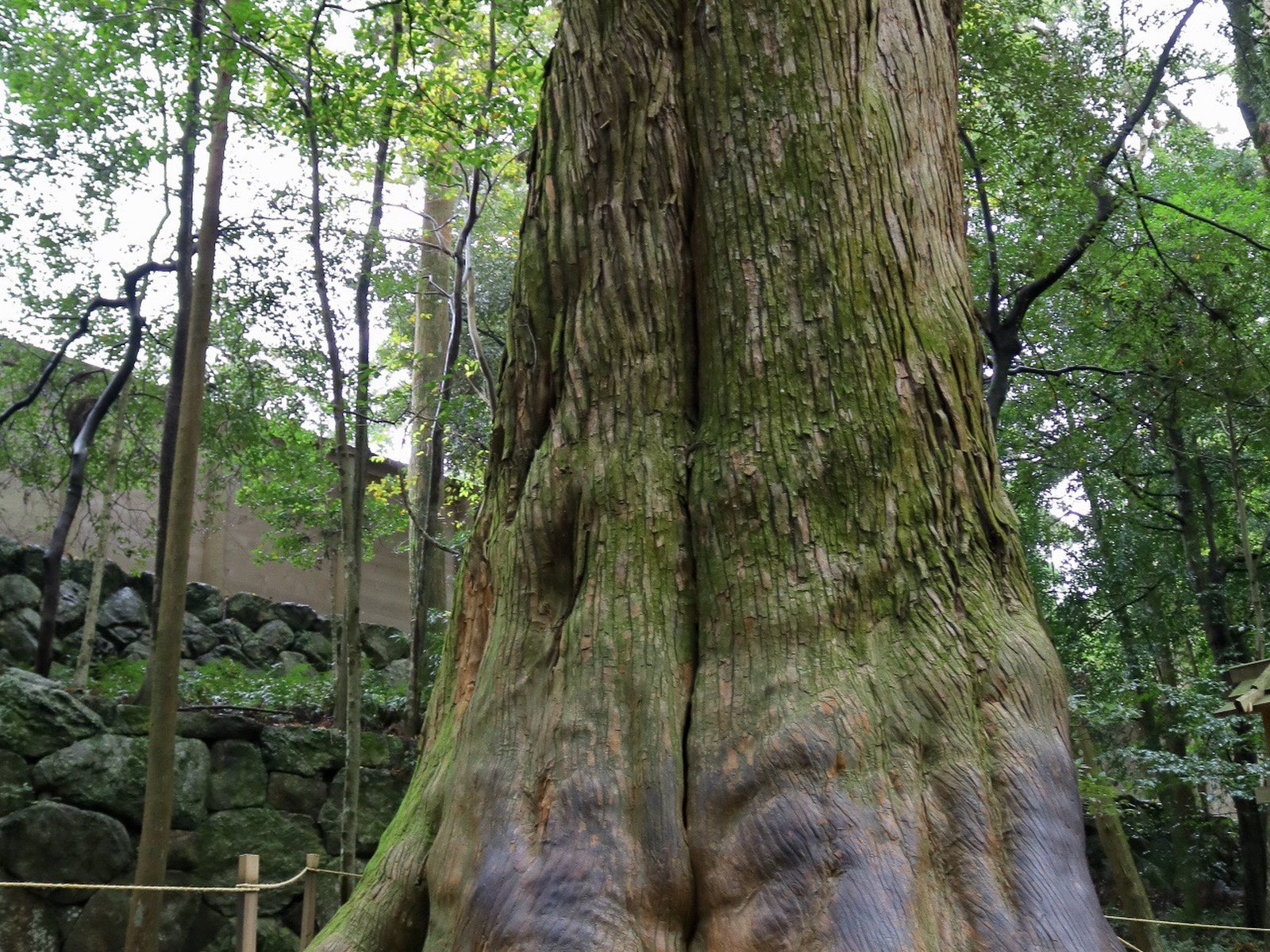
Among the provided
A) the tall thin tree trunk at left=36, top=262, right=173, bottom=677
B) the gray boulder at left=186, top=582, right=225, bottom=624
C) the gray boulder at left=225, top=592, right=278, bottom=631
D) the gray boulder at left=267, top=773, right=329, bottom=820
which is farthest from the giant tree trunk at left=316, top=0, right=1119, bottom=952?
the gray boulder at left=225, top=592, right=278, bottom=631

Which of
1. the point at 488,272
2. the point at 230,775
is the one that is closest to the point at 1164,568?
the point at 488,272

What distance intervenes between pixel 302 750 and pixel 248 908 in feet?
16.8

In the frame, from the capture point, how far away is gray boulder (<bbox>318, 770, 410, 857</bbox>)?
8945mm

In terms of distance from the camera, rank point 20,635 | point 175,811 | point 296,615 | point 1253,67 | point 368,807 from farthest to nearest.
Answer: point 296,615
point 1253,67
point 20,635
point 368,807
point 175,811

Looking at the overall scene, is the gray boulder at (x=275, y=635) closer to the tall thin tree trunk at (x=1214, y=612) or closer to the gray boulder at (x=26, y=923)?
the gray boulder at (x=26, y=923)

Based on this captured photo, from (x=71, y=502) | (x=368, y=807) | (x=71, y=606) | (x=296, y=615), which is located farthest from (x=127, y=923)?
(x=296, y=615)

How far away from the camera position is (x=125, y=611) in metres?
11.4

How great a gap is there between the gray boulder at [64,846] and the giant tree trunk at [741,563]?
5378mm

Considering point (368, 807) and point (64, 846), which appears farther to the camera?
point (368, 807)

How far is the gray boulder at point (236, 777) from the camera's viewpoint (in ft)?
27.6

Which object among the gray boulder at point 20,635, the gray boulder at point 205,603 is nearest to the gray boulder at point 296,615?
the gray boulder at point 205,603

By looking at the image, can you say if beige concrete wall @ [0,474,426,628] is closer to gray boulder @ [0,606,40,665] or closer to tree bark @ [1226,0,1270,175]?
gray boulder @ [0,606,40,665]

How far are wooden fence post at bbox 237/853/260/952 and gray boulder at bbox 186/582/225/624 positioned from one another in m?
8.59

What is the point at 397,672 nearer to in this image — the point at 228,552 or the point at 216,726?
the point at 228,552
